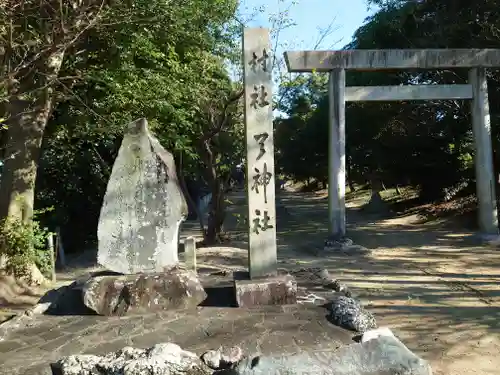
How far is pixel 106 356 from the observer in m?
3.96

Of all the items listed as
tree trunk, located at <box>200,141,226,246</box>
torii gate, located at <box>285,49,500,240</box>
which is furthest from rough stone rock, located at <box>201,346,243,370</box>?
tree trunk, located at <box>200,141,226,246</box>

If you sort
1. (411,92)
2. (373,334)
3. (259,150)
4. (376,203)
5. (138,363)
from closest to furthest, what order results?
(138,363), (373,334), (259,150), (411,92), (376,203)

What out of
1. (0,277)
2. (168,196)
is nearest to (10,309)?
(0,277)

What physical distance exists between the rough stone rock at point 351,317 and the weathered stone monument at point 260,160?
0.64 m

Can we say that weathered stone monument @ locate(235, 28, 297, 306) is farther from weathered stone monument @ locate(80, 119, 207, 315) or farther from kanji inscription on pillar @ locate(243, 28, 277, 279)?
weathered stone monument @ locate(80, 119, 207, 315)

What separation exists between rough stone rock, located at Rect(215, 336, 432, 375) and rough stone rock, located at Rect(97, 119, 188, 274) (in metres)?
2.15

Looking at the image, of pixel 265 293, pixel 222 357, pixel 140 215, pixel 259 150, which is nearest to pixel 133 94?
pixel 140 215

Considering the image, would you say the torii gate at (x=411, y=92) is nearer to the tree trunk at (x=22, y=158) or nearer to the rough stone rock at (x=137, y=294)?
the tree trunk at (x=22, y=158)

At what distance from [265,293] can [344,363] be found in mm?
1682

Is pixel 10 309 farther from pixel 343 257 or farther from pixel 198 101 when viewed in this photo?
pixel 343 257

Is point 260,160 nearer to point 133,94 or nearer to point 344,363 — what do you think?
point 344,363

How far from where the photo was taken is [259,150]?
18.1ft

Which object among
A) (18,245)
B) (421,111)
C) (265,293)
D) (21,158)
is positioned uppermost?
(421,111)

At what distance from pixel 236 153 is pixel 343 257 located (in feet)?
16.0
